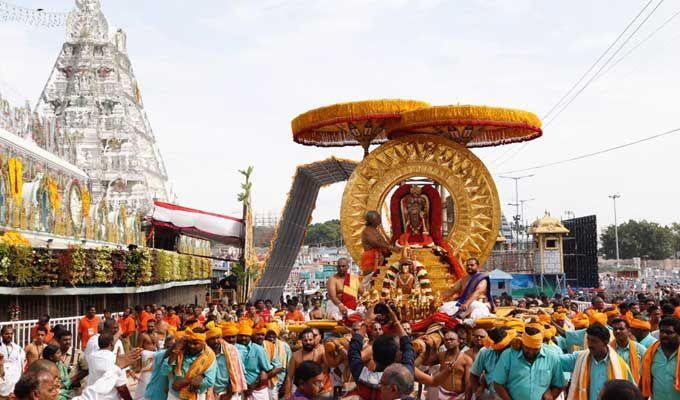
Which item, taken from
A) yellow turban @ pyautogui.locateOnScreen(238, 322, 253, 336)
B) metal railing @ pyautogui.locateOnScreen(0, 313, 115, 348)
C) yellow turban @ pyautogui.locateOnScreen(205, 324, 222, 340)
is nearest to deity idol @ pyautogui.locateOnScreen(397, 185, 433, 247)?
yellow turban @ pyautogui.locateOnScreen(238, 322, 253, 336)

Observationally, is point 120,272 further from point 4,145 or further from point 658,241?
point 658,241

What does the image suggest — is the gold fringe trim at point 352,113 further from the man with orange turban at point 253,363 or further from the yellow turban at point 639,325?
the yellow turban at point 639,325

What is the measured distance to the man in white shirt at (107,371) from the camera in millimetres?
7750

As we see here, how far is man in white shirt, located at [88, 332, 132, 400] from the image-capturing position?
775 centimetres

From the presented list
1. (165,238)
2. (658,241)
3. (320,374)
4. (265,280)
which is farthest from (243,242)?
(658,241)

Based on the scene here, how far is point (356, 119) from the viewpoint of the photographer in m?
14.8

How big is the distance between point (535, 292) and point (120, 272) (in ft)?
85.2

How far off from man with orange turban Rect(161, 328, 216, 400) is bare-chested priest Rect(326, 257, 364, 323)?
3.91 m

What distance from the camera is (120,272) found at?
20.8 meters

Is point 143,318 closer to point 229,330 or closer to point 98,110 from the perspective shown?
→ point 229,330

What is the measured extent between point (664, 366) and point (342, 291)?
5566mm

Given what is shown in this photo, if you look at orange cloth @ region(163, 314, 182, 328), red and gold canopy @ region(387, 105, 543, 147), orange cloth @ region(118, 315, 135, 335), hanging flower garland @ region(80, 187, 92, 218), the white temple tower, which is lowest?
orange cloth @ region(118, 315, 135, 335)

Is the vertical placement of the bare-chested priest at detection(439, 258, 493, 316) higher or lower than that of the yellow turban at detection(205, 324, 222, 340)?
higher

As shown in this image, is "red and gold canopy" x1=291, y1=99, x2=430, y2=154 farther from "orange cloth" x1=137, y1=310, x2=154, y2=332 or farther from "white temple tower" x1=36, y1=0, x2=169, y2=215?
"white temple tower" x1=36, y1=0, x2=169, y2=215
